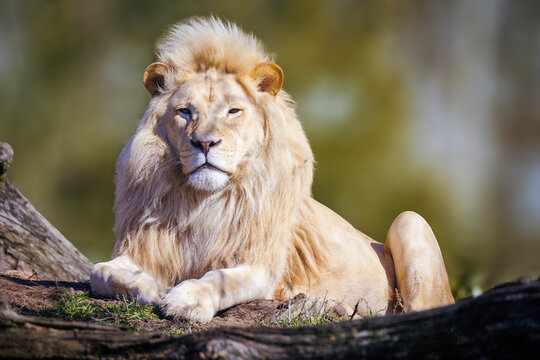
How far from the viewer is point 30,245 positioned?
5461 millimetres

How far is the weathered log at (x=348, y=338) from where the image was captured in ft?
5.60

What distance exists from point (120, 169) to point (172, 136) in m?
0.46

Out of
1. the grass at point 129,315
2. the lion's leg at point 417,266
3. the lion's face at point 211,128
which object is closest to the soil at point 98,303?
the grass at point 129,315

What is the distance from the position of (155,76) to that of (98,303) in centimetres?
156

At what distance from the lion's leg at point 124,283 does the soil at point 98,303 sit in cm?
7

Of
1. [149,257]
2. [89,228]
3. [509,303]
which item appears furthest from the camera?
[89,228]

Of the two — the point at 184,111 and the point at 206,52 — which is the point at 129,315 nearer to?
the point at 184,111

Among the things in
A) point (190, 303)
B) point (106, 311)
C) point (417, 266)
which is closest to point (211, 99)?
point (190, 303)

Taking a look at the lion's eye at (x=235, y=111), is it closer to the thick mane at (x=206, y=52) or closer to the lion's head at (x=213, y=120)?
the lion's head at (x=213, y=120)

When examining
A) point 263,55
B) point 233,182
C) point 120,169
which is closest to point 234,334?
point 233,182

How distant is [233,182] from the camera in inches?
164

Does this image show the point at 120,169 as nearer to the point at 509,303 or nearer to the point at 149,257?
the point at 149,257

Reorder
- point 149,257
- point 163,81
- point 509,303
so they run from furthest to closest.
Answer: point 163,81, point 149,257, point 509,303

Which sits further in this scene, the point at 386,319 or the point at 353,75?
the point at 353,75
